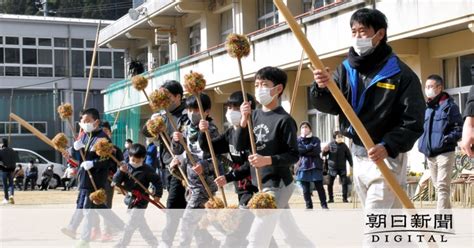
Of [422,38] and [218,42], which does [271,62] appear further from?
[218,42]

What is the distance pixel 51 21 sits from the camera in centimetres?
4894

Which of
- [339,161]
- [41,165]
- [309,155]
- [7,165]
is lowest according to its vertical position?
[41,165]

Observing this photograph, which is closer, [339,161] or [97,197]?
[97,197]

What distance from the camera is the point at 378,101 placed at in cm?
554

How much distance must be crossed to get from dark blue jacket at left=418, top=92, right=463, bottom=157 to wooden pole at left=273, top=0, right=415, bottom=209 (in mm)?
4986

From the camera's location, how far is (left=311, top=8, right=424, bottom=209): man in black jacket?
17.9 feet

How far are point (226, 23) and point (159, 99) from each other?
70.5 feet

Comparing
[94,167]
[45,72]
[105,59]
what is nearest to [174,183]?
[94,167]

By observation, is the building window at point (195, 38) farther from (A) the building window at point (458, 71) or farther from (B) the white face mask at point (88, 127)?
(B) the white face mask at point (88, 127)

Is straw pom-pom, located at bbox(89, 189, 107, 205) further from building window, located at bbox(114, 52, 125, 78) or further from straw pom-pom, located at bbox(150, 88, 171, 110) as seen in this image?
building window, located at bbox(114, 52, 125, 78)

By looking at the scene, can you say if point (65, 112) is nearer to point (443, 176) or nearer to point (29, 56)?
point (443, 176)

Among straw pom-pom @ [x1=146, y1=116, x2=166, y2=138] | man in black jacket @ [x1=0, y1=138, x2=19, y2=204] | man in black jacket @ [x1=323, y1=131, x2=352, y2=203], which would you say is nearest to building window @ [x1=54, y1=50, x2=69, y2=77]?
man in black jacket @ [x1=0, y1=138, x2=19, y2=204]

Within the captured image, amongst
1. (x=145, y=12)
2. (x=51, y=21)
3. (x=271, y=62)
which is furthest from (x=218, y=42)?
(x=51, y=21)

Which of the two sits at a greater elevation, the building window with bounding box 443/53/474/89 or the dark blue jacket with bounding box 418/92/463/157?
the building window with bounding box 443/53/474/89
